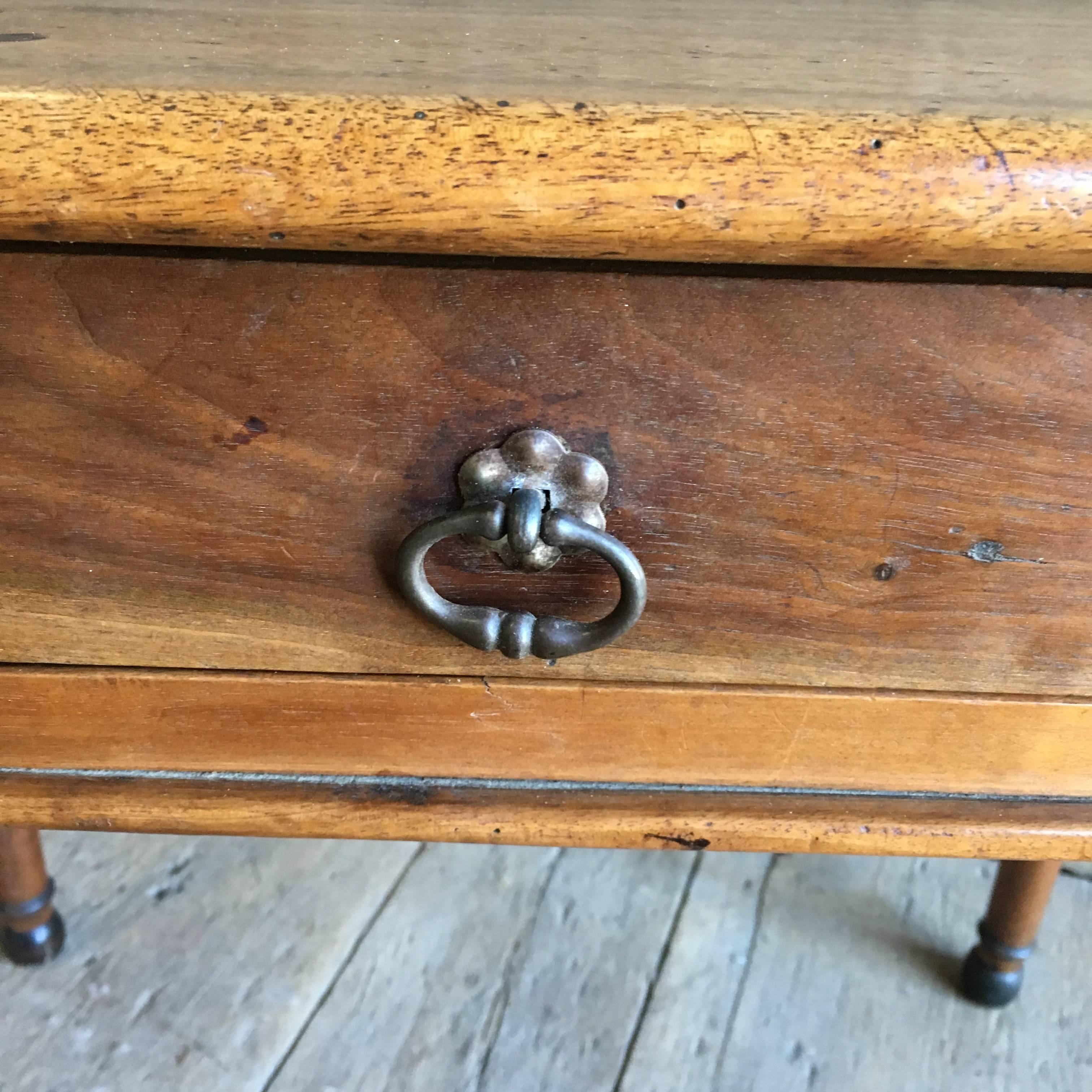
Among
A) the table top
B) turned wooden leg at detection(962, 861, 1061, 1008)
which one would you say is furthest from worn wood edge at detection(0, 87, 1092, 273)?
turned wooden leg at detection(962, 861, 1061, 1008)

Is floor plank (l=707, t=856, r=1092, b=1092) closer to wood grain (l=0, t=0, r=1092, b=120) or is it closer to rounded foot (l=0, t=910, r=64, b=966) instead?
rounded foot (l=0, t=910, r=64, b=966)

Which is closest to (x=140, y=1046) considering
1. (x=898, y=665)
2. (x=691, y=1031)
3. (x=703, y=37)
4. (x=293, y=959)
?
(x=293, y=959)

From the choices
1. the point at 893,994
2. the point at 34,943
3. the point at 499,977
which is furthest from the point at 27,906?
the point at 893,994

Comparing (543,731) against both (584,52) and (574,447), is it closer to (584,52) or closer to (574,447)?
(574,447)

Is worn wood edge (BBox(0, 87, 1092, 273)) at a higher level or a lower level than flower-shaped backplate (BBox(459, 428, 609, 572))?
higher

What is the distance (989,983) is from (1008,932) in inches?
1.5

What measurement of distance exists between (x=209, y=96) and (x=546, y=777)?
0.28 metres

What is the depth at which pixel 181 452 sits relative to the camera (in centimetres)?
35

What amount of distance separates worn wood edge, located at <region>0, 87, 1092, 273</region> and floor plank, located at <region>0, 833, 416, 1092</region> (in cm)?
48

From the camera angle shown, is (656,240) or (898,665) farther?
(898,665)

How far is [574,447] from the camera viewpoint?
1.13ft

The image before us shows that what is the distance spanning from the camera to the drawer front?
320 millimetres

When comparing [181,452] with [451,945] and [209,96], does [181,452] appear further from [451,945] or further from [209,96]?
[451,945]

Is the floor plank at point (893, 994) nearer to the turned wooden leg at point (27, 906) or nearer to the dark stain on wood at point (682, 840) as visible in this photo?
the dark stain on wood at point (682, 840)
